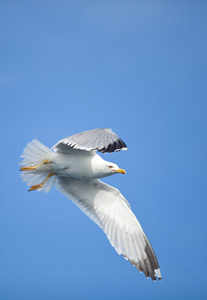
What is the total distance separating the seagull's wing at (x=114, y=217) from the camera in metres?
5.09

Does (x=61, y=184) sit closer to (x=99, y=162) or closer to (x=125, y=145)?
(x=99, y=162)

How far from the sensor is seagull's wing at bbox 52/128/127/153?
12.4 feet

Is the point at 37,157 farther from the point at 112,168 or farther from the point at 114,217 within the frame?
the point at 114,217

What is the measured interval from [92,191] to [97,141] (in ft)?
4.48

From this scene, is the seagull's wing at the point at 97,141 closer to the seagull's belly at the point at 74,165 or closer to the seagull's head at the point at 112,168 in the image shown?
the seagull's belly at the point at 74,165

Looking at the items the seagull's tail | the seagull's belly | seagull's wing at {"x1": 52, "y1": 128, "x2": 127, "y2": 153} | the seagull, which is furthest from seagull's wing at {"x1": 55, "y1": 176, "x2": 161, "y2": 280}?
seagull's wing at {"x1": 52, "y1": 128, "x2": 127, "y2": 153}

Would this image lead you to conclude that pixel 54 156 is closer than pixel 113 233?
Yes

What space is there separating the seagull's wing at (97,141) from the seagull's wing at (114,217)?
3.13 feet

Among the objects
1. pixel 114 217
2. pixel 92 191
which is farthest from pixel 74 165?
pixel 114 217

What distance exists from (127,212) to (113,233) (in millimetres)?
290

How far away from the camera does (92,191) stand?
519 centimetres

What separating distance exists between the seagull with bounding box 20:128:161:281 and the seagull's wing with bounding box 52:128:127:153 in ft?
1.03

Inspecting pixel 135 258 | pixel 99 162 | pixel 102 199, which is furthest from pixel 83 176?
pixel 135 258

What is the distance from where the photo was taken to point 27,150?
15.7 ft
